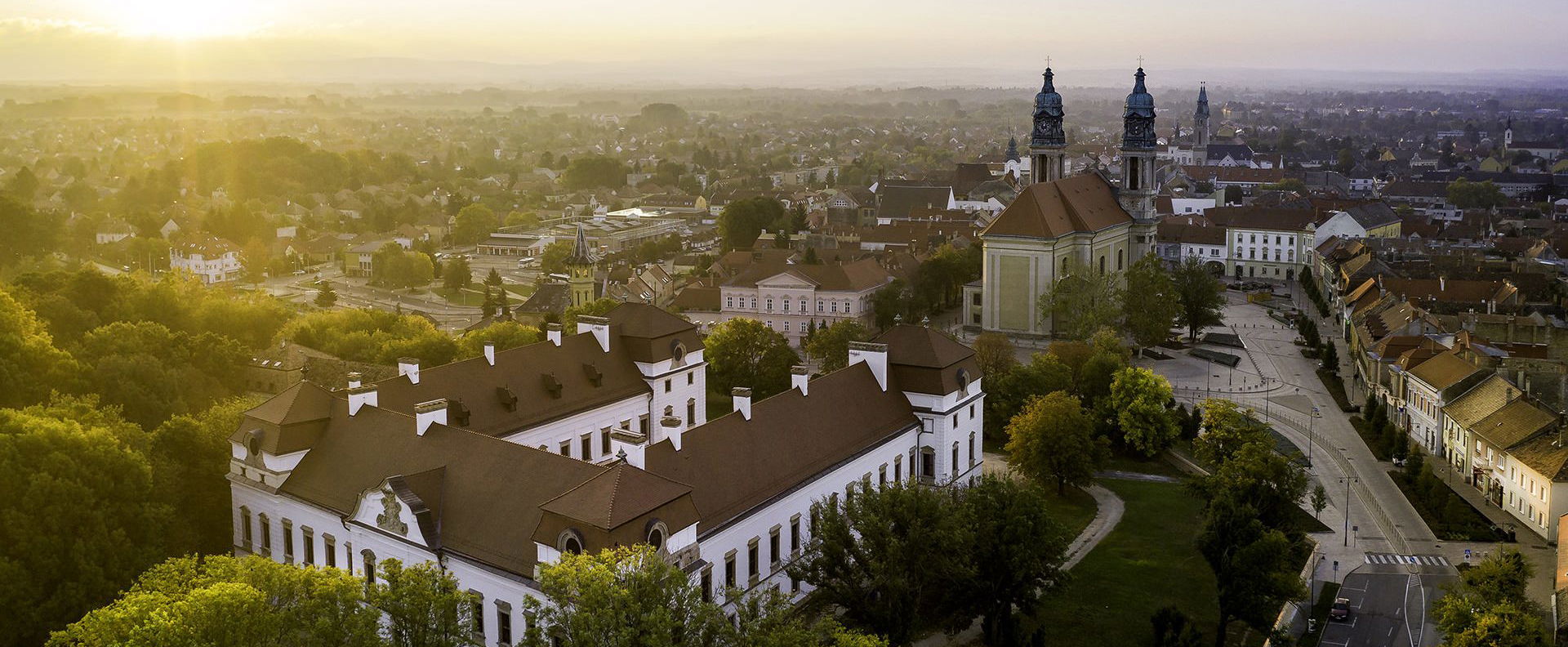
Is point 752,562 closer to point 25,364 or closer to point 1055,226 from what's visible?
point 25,364

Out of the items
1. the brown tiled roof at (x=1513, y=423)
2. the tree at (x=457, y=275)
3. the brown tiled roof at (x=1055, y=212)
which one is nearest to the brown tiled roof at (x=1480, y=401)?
the brown tiled roof at (x=1513, y=423)

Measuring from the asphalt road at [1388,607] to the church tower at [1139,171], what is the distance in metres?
43.4

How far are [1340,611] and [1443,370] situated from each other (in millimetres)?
21660

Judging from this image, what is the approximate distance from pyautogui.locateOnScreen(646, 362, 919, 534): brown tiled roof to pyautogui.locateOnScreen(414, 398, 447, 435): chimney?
5.79 m

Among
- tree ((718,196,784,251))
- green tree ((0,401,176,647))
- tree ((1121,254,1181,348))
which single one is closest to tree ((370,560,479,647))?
green tree ((0,401,176,647))

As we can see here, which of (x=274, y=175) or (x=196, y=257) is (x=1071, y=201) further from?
(x=274, y=175)

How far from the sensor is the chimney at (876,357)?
38938mm

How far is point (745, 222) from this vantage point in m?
110

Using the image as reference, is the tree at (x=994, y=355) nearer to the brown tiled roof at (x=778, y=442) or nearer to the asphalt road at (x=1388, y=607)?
the brown tiled roof at (x=778, y=442)

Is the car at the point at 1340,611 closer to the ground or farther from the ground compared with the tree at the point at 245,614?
closer to the ground

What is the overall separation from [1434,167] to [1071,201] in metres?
145

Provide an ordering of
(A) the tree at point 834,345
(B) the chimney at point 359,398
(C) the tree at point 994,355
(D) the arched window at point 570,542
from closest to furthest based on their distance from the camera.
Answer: (D) the arched window at point 570,542, (B) the chimney at point 359,398, (C) the tree at point 994,355, (A) the tree at point 834,345

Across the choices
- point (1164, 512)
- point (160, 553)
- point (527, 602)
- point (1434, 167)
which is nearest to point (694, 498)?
point (527, 602)

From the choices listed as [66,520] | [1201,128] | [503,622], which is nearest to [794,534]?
[503,622]
